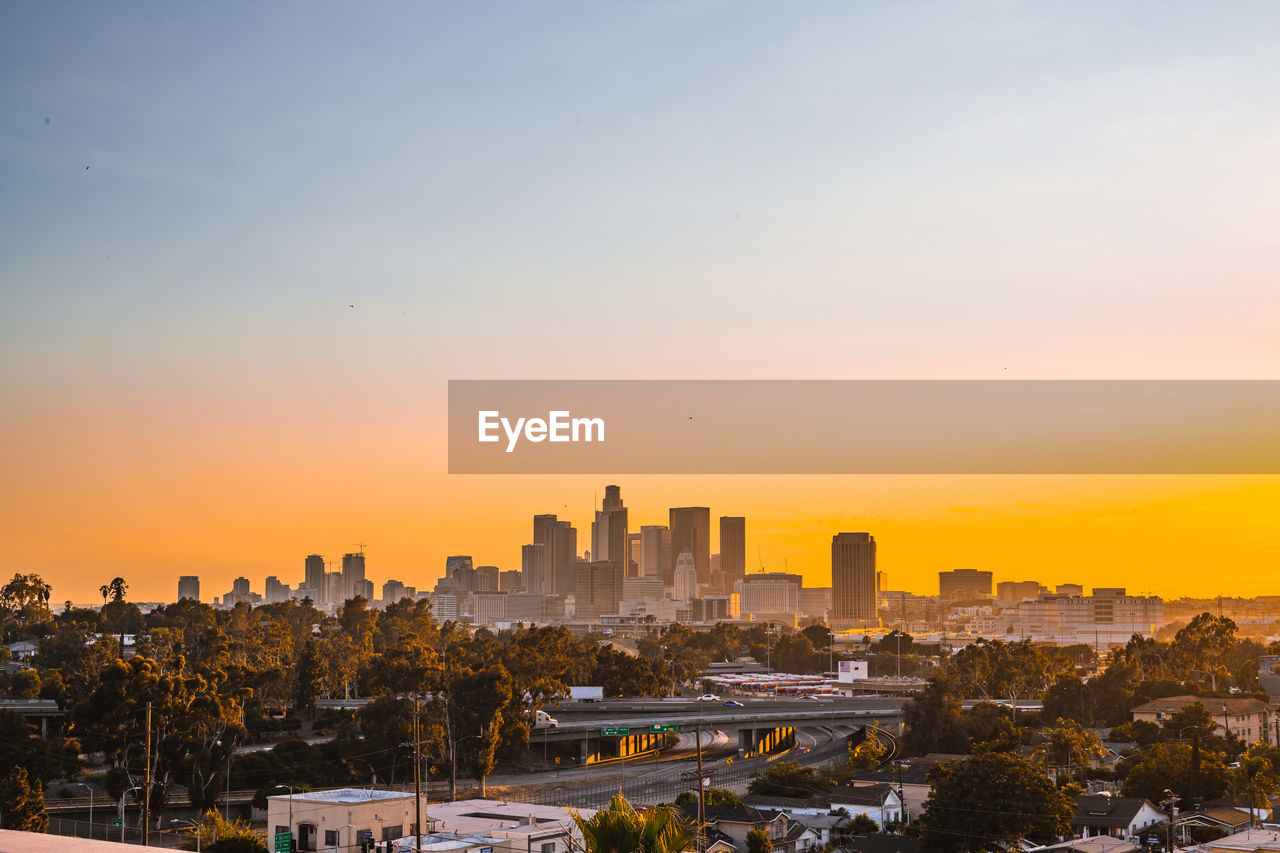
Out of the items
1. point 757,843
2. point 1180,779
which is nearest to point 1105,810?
point 1180,779

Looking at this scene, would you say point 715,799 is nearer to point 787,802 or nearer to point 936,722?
point 787,802

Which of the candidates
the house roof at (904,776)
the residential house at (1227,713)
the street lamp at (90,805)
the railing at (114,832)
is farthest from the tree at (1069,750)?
the street lamp at (90,805)

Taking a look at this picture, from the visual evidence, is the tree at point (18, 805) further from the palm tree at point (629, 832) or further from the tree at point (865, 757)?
the tree at point (865, 757)

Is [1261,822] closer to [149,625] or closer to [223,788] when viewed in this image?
[223,788]

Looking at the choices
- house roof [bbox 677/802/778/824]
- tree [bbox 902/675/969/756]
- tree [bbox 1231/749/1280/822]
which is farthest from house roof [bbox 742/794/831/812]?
tree [bbox 902/675/969/756]

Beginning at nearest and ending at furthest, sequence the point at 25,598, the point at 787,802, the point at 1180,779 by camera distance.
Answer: the point at 1180,779, the point at 787,802, the point at 25,598

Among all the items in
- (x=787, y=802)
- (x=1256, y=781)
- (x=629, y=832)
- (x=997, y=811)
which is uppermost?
(x=629, y=832)
